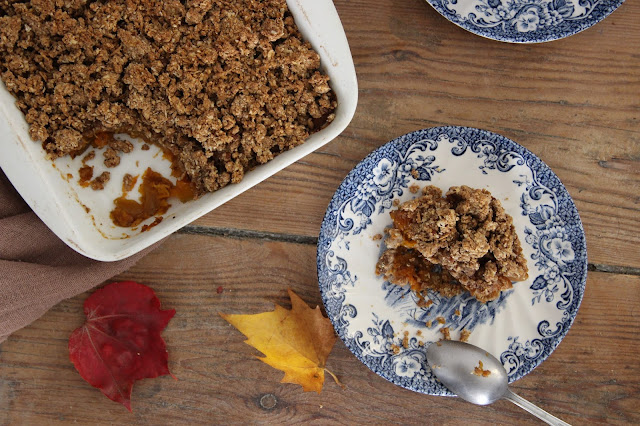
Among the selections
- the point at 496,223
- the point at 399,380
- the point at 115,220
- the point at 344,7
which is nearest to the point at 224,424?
the point at 399,380

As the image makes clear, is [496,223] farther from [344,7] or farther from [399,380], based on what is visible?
[344,7]

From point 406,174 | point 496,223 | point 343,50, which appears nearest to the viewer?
point 343,50

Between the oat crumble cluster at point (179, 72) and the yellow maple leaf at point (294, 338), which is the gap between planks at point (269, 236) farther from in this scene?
the oat crumble cluster at point (179, 72)

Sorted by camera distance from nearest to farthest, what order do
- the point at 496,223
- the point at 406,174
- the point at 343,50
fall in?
the point at 343,50 < the point at 496,223 < the point at 406,174

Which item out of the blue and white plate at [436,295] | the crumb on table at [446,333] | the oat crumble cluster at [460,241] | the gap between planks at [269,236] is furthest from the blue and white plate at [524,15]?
the crumb on table at [446,333]

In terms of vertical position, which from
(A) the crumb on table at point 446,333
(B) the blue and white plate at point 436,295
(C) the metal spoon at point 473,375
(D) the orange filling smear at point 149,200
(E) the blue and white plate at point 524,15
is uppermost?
(E) the blue and white plate at point 524,15

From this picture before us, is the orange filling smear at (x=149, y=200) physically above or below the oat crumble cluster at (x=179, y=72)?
below

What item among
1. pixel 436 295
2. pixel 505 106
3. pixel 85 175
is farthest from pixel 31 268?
pixel 505 106

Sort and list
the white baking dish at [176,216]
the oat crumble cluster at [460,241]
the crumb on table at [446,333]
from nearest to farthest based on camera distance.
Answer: the white baking dish at [176,216] < the oat crumble cluster at [460,241] < the crumb on table at [446,333]
